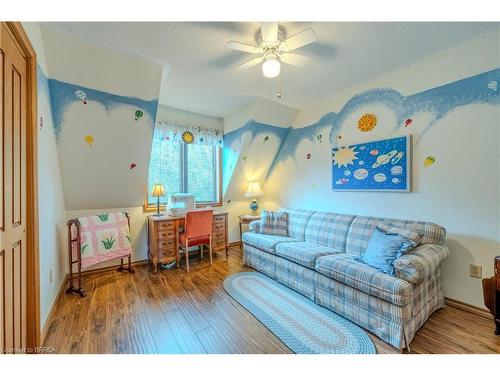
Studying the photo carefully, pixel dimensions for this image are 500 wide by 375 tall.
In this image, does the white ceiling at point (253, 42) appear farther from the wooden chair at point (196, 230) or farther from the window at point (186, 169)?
the wooden chair at point (196, 230)

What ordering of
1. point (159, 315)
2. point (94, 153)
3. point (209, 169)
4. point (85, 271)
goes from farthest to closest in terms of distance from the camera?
point (209, 169)
point (85, 271)
point (94, 153)
point (159, 315)

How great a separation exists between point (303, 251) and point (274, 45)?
1.98 metres

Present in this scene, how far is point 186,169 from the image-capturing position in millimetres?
3787

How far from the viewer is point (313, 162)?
133 inches

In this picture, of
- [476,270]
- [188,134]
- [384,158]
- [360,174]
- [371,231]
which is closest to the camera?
[476,270]

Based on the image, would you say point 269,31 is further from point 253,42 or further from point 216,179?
point 216,179

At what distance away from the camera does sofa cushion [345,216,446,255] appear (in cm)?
202

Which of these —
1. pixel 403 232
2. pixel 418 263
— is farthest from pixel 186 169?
pixel 418 263

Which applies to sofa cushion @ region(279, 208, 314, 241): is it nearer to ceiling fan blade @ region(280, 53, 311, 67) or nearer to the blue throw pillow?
the blue throw pillow

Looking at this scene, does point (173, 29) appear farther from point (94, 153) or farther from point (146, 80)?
point (94, 153)

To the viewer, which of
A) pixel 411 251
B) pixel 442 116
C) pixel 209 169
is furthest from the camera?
pixel 209 169

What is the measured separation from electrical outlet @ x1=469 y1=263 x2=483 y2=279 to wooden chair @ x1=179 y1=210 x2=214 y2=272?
9.38 ft
